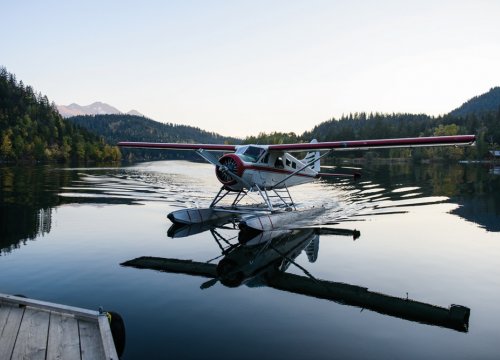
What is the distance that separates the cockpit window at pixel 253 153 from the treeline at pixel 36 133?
9488 centimetres

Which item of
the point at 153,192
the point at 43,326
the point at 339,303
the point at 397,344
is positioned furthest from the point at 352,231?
the point at 153,192

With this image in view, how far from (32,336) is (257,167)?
10.4 m

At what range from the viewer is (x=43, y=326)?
4465 mm

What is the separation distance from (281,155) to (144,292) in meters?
9.47

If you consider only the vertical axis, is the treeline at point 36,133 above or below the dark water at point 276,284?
above

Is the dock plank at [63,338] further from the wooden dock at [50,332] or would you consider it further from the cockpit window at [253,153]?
the cockpit window at [253,153]

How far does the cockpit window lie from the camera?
14.0 m

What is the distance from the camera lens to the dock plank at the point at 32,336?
3.91 m

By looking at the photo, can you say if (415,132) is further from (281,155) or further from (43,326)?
(43,326)

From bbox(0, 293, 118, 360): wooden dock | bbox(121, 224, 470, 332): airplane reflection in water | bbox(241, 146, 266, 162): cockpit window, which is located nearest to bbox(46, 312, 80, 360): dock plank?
bbox(0, 293, 118, 360): wooden dock

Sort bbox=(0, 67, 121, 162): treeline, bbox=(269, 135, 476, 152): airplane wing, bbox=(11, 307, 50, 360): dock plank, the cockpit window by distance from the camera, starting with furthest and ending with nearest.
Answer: bbox=(0, 67, 121, 162): treeline
the cockpit window
bbox=(269, 135, 476, 152): airplane wing
bbox=(11, 307, 50, 360): dock plank

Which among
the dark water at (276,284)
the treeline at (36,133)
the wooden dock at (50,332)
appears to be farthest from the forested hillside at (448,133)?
the wooden dock at (50,332)

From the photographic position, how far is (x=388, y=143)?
12945 mm

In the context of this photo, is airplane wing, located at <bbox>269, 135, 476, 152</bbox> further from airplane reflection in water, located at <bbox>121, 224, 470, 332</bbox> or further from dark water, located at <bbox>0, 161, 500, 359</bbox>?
airplane reflection in water, located at <bbox>121, 224, 470, 332</bbox>
